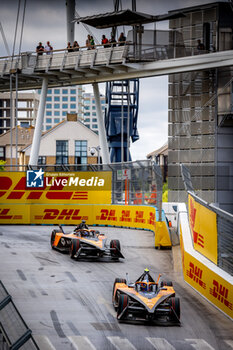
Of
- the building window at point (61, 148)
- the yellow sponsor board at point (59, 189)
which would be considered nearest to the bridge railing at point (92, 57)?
the yellow sponsor board at point (59, 189)

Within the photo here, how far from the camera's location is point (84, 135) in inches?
3775

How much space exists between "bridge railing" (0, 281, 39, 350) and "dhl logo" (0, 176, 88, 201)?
80.7 feet

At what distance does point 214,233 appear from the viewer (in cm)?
1518

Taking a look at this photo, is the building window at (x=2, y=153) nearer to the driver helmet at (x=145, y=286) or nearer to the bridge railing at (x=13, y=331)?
the driver helmet at (x=145, y=286)

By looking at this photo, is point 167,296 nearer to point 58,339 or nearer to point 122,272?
point 58,339

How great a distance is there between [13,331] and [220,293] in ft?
23.6

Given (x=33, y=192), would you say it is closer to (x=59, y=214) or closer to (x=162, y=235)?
(x=59, y=214)

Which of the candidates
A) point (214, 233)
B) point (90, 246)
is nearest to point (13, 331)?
point (214, 233)

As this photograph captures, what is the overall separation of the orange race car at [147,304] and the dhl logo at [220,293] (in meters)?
1.06

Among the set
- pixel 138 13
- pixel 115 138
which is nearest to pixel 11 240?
pixel 138 13

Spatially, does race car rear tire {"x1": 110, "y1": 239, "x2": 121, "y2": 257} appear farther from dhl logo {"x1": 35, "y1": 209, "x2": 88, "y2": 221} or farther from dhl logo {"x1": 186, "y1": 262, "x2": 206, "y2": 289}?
dhl logo {"x1": 35, "y1": 209, "x2": 88, "y2": 221}

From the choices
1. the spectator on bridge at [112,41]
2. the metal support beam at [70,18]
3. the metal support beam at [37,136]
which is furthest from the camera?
the metal support beam at [70,18]

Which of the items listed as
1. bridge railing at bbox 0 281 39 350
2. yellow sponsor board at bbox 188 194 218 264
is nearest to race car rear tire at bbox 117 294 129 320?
yellow sponsor board at bbox 188 194 218 264

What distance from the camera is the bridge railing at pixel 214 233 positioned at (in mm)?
13977
